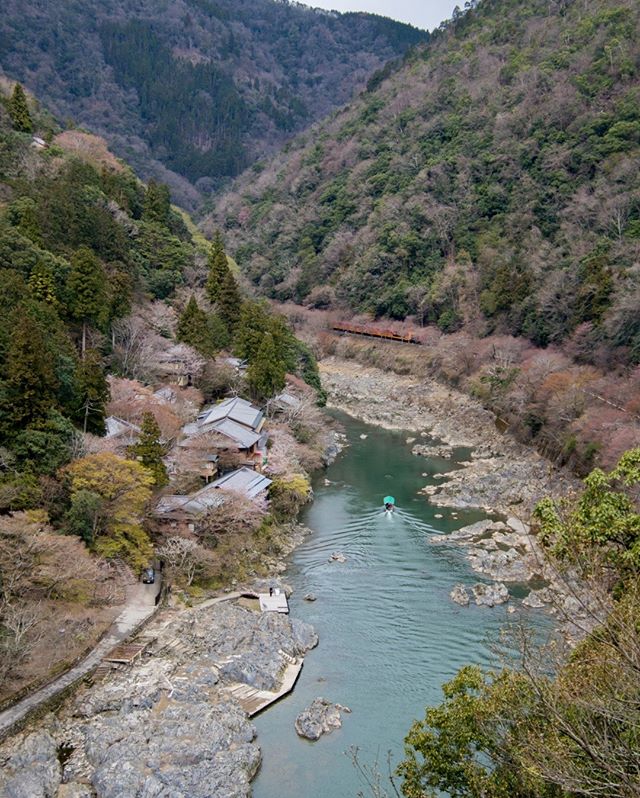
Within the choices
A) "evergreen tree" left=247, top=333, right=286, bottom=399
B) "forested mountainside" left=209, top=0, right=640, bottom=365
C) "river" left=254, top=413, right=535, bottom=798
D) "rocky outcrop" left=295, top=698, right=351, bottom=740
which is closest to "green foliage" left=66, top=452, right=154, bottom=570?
"river" left=254, top=413, right=535, bottom=798

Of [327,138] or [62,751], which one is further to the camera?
[327,138]

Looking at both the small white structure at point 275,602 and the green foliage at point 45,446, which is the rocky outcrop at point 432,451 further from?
the green foliage at point 45,446

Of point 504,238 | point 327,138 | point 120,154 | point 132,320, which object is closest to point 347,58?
point 120,154

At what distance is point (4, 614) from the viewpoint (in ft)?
44.1

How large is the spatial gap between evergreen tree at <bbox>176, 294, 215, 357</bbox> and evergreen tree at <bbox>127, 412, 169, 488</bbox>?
946 cm

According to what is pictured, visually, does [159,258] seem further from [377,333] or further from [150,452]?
[377,333]

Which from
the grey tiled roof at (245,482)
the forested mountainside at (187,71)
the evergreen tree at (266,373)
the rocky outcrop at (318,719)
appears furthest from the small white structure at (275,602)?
the forested mountainside at (187,71)

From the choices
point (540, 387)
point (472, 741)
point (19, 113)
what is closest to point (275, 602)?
point (472, 741)

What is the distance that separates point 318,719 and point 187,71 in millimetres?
110303

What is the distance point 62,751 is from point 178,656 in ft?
10.6

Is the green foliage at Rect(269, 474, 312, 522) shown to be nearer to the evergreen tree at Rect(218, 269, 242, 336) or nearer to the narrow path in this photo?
the narrow path

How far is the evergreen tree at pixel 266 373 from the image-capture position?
28.2 meters

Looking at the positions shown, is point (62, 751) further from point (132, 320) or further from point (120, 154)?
point (120, 154)

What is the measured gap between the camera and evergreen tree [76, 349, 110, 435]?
19672mm
